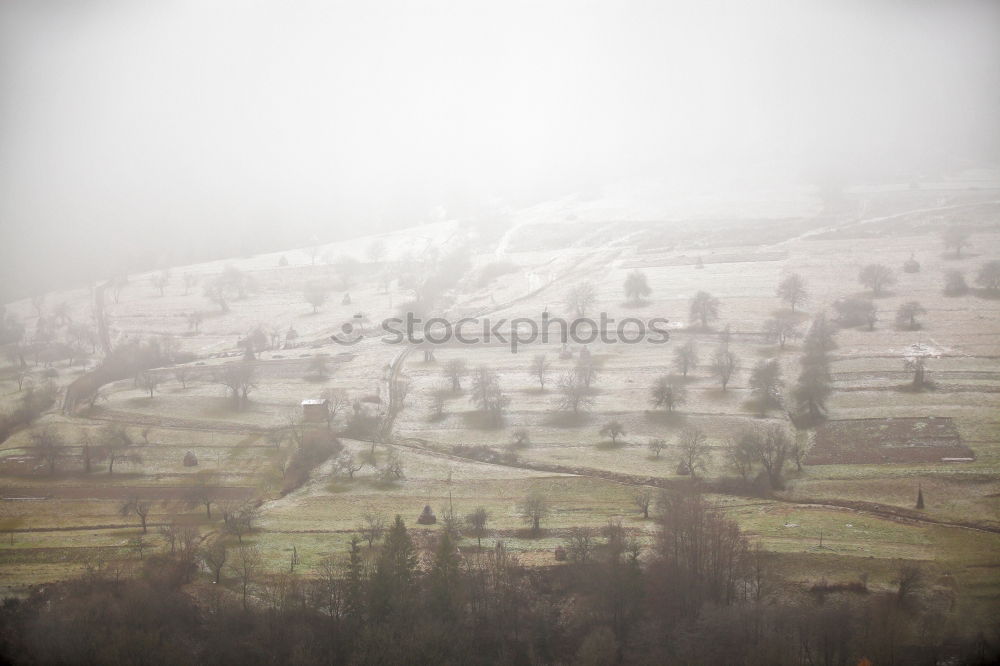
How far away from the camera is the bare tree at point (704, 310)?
11069 cm

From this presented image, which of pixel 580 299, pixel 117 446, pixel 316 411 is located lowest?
pixel 117 446

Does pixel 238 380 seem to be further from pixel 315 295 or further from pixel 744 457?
pixel 744 457

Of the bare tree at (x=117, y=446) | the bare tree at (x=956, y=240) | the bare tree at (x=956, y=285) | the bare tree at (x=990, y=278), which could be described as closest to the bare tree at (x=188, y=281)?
the bare tree at (x=117, y=446)

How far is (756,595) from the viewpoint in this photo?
51.5 metres

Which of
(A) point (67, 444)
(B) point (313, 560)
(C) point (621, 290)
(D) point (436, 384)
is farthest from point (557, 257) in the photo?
(B) point (313, 560)

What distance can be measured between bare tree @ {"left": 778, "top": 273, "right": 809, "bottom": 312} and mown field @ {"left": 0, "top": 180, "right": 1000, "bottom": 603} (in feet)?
7.52

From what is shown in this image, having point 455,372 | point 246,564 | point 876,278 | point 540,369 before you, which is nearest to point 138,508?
point 246,564

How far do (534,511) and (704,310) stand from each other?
57.2 metres

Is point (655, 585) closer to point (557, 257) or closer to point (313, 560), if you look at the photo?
point (313, 560)

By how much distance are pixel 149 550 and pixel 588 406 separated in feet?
151

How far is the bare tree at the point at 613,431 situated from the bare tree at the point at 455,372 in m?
20.8

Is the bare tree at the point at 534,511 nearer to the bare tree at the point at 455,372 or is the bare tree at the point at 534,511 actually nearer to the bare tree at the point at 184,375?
the bare tree at the point at 455,372

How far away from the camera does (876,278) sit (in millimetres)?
120312

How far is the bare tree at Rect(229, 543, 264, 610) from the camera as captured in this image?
54.8 m
